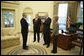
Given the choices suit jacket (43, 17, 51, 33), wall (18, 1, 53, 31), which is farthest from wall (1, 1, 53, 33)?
suit jacket (43, 17, 51, 33)

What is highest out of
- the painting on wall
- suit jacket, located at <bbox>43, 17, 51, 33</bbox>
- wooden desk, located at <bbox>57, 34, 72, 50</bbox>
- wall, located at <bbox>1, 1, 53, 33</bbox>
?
wall, located at <bbox>1, 1, 53, 33</bbox>

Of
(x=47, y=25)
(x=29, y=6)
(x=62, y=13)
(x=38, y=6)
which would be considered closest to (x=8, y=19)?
(x=29, y=6)

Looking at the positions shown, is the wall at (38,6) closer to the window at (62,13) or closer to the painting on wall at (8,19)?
the painting on wall at (8,19)

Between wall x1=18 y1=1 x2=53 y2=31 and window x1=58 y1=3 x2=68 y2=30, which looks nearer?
window x1=58 y1=3 x2=68 y2=30

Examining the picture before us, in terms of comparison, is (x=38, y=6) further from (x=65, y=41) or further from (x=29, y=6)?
(x=65, y=41)

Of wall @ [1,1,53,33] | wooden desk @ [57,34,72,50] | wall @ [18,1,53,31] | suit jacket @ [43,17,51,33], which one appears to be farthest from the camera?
wall @ [18,1,53,31]

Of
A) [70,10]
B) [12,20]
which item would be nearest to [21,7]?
[12,20]

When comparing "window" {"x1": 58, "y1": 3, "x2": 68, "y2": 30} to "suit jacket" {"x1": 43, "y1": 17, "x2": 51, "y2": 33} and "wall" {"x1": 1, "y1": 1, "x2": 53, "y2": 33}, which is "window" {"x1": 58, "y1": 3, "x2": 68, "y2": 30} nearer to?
"wall" {"x1": 1, "y1": 1, "x2": 53, "y2": 33}

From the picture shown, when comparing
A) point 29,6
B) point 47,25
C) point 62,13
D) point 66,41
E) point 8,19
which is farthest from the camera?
point 29,6

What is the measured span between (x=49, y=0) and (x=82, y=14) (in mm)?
3144

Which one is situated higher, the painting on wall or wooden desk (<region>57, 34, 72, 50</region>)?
the painting on wall

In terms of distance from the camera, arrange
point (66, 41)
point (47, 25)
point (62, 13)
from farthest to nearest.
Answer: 1. point (62, 13)
2. point (47, 25)
3. point (66, 41)

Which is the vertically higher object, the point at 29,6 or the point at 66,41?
the point at 29,6

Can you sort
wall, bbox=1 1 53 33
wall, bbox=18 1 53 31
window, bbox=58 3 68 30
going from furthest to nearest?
wall, bbox=18 1 53 31
wall, bbox=1 1 53 33
window, bbox=58 3 68 30
